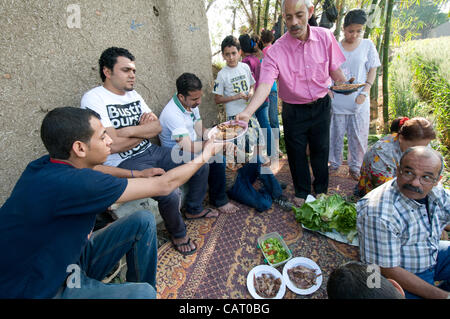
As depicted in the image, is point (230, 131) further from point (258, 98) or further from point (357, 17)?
point (357, 17)

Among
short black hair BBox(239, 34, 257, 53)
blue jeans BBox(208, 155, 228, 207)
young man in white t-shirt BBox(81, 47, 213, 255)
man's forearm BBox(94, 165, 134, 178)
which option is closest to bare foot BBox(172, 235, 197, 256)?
young man in white t-shirt BBox(81, 47, 213, 255)

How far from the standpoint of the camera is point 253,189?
135 inches

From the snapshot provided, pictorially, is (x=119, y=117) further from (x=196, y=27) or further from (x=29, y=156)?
(x=196, y=27)

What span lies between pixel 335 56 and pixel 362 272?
7.91ft

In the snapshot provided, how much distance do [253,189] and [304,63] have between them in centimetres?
167

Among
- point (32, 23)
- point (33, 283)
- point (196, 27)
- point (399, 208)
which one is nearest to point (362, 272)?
point (399, 208)

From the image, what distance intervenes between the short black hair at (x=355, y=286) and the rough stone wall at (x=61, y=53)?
2.66 m

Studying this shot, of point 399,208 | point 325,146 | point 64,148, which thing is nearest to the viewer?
point 64,148

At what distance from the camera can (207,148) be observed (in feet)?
7.51

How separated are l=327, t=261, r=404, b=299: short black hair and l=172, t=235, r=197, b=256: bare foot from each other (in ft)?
5.50

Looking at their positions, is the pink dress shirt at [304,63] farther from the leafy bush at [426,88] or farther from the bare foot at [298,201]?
the leafy bush at [426,88]

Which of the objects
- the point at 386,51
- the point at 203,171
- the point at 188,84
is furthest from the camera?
the point at 386,51

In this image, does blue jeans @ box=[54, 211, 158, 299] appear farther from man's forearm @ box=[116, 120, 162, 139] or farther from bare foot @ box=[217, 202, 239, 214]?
bare foot @ box=[217, 202, 239, 214]

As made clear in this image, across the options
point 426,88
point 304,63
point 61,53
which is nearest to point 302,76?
point 304,63
